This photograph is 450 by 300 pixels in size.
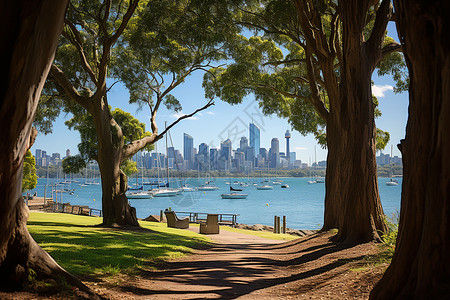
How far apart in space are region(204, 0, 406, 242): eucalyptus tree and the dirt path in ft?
4.89

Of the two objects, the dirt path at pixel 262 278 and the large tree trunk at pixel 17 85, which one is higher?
the large tree trunk at pixel 17 85

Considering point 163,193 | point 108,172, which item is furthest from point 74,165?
point 163,193

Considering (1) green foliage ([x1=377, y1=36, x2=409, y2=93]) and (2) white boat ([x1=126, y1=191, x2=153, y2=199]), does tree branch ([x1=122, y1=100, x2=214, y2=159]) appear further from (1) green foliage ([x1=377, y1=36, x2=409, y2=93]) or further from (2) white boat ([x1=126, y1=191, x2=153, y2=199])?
(2) white boat ([x1=126, y1=191, x2=153, y2=199])

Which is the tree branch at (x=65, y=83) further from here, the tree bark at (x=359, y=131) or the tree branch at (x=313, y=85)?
the tree bark at (x=359, y=131)

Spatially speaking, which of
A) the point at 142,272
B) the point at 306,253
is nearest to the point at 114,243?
the point at 142,272

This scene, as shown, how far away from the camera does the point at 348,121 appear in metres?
11.0

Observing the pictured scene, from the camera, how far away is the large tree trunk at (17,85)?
12.3ft

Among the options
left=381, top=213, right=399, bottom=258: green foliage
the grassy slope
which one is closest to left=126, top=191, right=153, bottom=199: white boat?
the grassy slope

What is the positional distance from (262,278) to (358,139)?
16.5 ft

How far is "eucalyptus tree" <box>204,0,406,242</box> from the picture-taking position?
10.3 m

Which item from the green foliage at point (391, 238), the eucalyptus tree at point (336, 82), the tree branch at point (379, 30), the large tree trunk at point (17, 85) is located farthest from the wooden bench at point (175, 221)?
the large tree trunk at point (17, 85)

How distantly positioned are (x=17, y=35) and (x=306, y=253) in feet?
32.2

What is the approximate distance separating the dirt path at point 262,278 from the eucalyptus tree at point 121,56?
24.5 ft

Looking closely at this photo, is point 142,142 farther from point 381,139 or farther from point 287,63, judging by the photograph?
point 381,139
